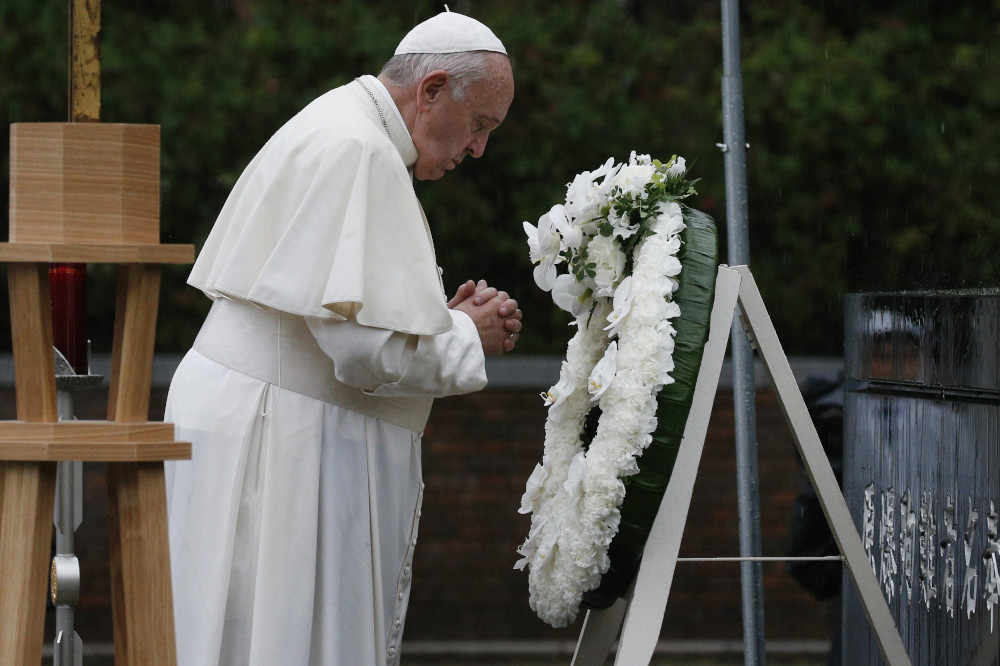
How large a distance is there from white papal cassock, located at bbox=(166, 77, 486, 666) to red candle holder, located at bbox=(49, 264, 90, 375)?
15.0 inches

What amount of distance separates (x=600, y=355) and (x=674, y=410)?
36cm

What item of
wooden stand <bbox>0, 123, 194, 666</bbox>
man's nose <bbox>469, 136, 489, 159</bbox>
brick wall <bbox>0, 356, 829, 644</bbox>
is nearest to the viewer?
wooden stand <bbox>0, 123, 194, 666</bbox>

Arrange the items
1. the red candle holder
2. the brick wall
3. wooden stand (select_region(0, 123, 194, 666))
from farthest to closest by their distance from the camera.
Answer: the brick wall → the red candle holder → wooden stand (select_region(0, 123, 194, 666))

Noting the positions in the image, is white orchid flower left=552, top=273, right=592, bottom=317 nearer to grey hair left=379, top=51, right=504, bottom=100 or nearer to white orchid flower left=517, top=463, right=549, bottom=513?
white orchid flower left=517, top=463, right=549, bottom=513

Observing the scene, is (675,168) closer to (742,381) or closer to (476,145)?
(476,145)

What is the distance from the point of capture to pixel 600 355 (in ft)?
9.14

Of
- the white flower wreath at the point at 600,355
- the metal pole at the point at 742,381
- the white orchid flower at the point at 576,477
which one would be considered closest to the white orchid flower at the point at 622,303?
the white flower wreath at the point at 600,355

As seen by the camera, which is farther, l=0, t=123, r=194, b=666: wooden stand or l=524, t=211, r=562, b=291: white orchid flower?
l=524, t=211, r=562, b=291: white orchid flower

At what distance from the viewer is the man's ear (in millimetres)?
2799

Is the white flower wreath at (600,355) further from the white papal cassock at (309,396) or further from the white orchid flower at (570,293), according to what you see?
the white papal cassock at (309,396)

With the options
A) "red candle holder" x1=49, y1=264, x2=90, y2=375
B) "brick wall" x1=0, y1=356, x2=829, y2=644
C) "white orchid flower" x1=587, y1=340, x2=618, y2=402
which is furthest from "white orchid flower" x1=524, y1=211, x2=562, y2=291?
"brick wall" x1=0, y1=356, x2=829, y2=644

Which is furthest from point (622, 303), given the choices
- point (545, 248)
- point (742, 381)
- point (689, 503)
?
point (742, 381)

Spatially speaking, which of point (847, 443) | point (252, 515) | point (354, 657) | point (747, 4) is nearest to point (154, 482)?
point (252, 515)

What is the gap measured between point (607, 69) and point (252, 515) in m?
4.26
